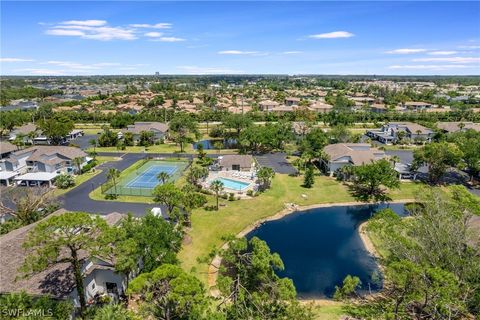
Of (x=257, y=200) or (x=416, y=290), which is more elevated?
(x=416, y=290)

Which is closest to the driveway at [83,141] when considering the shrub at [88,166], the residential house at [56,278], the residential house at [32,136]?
the residential house at [32,136]

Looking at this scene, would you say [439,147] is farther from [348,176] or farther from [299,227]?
[299,227]

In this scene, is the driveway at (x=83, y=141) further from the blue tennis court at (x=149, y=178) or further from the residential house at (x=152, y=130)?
the blue tennis court at (x=149, y=178)

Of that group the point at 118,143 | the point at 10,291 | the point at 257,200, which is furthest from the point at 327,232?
the point at 118,143

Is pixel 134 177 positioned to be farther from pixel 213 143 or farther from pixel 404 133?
pixel 404 133

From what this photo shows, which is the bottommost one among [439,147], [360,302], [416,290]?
[360,302]

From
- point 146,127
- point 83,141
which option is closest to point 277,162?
point 146,127
